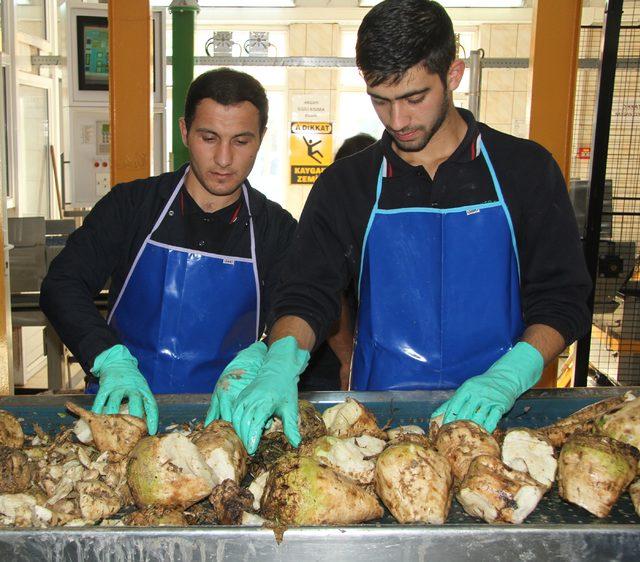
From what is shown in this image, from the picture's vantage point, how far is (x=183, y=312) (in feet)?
8.16

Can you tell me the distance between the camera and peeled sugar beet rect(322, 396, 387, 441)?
1783 mm

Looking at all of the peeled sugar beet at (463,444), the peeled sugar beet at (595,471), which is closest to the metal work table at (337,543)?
the peeled sugar beet at (595,471)

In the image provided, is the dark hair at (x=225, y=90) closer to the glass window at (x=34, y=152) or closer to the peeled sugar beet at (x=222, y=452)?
the peeled sugar beet at (x=222, y=452)

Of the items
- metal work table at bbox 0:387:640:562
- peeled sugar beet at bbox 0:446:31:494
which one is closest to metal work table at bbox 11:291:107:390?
peeled sugar beet at bbox 0:446:31:494

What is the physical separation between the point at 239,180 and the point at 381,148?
1.71ft

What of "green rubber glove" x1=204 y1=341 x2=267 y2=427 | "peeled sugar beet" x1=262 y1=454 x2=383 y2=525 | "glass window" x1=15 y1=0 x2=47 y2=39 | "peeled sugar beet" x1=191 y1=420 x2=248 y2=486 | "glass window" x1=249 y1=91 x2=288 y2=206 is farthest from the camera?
"glass window" x1=249 y1=91 x2=288 y2=206

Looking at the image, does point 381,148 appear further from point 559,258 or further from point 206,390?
point 206,390

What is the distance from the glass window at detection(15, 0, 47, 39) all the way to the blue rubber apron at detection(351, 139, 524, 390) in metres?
7.06

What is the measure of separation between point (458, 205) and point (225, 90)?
0.89 m

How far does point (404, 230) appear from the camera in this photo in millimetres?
2197

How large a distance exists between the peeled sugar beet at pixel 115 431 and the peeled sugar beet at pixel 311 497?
1.47 ft

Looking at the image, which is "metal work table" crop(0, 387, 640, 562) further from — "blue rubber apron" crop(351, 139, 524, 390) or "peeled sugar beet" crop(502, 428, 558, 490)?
"blue rubber apron" crop(351, 139, 524, 390)

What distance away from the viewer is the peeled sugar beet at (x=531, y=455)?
1.59 metres

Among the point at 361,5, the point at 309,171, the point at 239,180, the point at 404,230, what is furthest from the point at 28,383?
the point at 361,5
